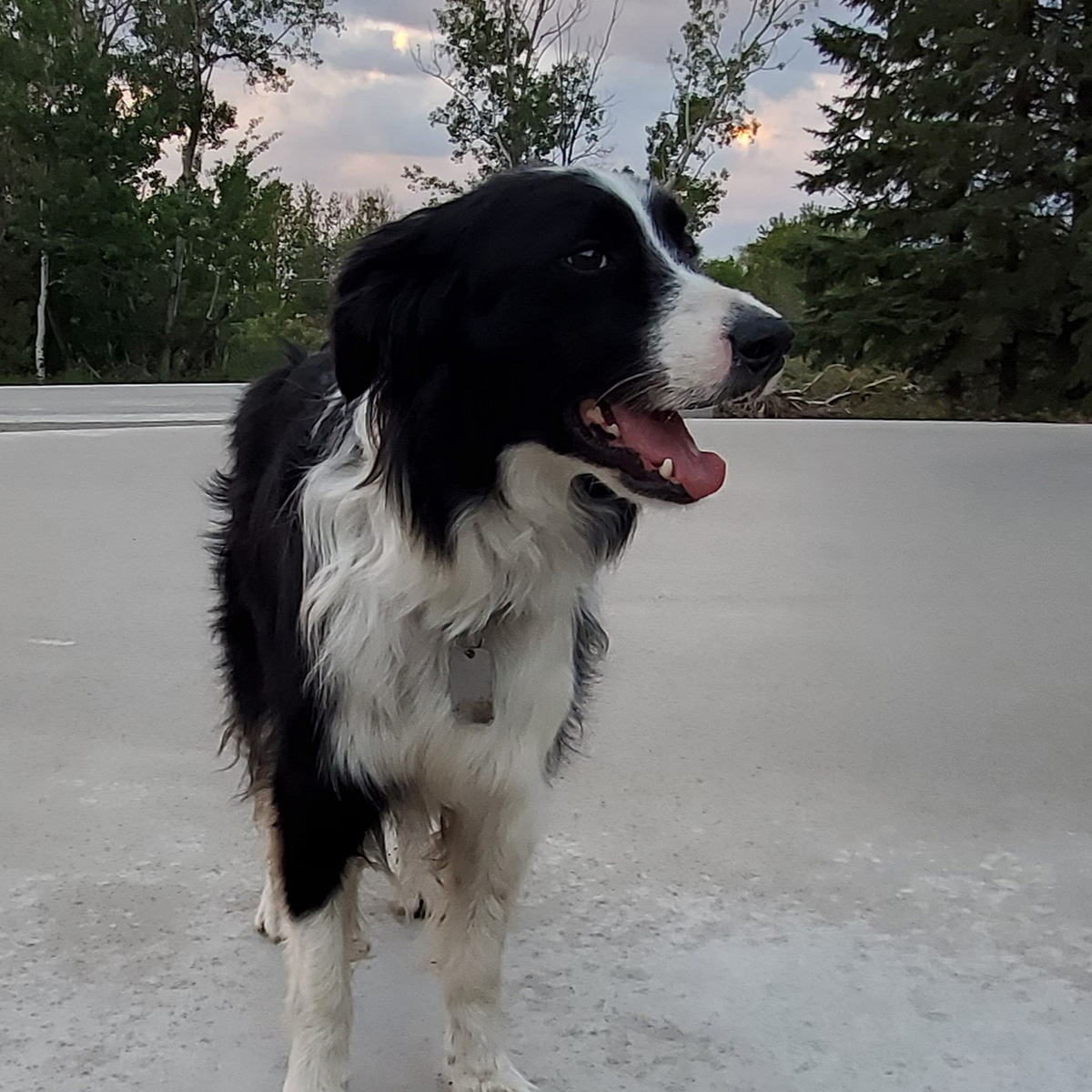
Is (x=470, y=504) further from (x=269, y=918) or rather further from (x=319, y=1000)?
(x=269, y=918)

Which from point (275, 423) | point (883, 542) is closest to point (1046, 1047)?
point (275, 423)

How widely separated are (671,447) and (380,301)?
16.8 inches

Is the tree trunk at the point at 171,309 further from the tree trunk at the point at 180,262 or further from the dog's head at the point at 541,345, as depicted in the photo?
the dog's head at the point at 541,345

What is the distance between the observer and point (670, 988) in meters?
1.80

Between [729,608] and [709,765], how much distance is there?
4.33 ft

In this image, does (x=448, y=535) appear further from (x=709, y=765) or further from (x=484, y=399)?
(x=709, y=765)

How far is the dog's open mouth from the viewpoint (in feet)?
5.08

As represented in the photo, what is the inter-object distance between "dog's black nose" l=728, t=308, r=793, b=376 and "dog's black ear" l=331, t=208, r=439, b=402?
41cm

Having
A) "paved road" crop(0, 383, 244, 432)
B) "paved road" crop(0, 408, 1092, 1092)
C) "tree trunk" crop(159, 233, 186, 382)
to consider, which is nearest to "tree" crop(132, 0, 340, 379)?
"tree trunk" crop(159, 233, 186, 382)

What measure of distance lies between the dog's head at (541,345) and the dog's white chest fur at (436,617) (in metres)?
0.05

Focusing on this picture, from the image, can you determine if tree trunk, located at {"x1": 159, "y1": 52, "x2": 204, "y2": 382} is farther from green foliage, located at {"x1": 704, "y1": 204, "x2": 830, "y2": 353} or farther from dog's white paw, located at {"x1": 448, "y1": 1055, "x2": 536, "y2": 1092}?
dog's white paw, located at {"x1": 448, "y1": 1055, "x2": 536, "y2": 1092}

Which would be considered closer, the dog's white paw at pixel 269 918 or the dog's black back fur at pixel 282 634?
the dog's black back fur at pixel 282 634

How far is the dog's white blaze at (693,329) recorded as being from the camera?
60.1 inches

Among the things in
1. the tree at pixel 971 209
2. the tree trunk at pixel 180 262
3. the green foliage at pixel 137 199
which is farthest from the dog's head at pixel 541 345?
the tree trunk at pixel 180 262
